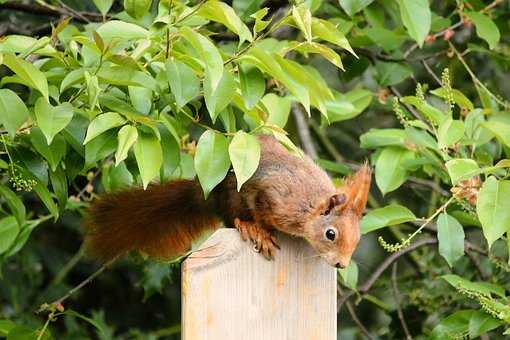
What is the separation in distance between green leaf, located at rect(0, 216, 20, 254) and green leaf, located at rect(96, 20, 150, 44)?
1.12 m

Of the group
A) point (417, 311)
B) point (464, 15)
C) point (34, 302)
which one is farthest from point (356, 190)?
point (34, 302)

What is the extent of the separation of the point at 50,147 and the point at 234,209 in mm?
577

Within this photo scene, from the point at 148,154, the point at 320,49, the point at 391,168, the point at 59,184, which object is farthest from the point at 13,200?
the point at 391,168

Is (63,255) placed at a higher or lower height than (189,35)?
lower

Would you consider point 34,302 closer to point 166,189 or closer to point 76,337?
point 76,337

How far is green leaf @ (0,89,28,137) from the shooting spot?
2031 mm

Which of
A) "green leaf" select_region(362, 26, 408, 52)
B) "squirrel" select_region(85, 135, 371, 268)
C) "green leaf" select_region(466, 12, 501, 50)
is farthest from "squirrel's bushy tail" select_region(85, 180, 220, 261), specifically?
"green leaf" select_region(466, 12, 501, 50)

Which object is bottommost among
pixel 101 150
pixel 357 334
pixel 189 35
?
pixel 357 334

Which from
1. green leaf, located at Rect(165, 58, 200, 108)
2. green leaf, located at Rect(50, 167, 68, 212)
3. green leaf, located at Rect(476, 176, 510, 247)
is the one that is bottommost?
green leaf, located at Rect(476, 176, 510, 247)

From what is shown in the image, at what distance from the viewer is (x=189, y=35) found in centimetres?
197

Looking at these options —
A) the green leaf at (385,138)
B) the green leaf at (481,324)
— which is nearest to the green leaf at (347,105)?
the green leaf at (385,138)

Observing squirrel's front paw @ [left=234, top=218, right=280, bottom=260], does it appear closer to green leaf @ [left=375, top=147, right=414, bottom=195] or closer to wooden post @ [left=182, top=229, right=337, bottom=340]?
wooden post @ [left=182, top=229, right=337, bottom=340]

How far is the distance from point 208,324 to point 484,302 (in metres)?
0.76

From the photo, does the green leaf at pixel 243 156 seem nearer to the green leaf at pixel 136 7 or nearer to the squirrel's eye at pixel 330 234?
the green leaf at pixel 136 7
